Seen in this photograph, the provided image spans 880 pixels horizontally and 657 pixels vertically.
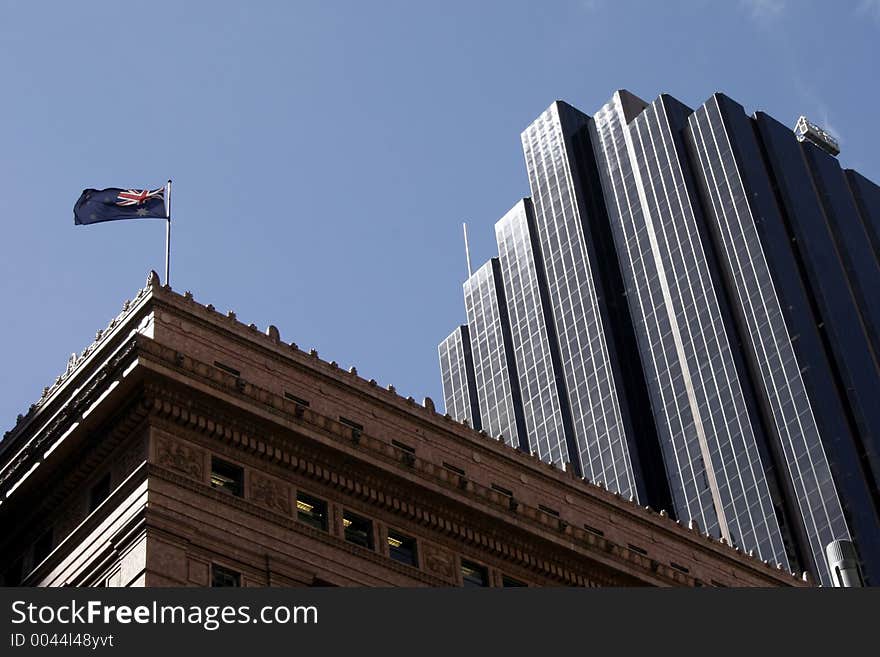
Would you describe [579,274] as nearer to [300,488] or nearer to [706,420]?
[706,420]

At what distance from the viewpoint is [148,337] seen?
67.6m

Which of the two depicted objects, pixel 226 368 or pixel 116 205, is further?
pixel 116 205

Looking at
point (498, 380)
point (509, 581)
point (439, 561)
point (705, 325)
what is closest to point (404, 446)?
point (439, 561)

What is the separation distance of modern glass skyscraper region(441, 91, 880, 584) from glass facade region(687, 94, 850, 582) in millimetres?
186

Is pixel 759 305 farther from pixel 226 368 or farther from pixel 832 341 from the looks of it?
pixel 226 368

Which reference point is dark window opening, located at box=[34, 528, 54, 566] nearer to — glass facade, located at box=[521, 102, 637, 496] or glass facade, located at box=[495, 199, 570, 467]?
glass facade, located at box=[521, 102, 637, 496]

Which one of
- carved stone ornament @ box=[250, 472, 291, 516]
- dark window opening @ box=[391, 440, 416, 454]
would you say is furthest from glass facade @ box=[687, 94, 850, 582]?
carved stone ornament @ box=[250, 472, 291, 516]

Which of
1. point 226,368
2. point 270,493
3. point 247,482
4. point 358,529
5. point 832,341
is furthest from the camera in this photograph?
point 832,341

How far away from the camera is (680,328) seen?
168 meters

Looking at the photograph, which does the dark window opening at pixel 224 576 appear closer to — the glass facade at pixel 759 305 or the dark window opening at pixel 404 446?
the dark window opening at pixel 404 446

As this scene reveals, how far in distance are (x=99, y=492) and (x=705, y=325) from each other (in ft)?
349

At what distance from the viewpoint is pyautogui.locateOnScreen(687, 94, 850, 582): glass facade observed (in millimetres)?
143125

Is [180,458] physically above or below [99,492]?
above

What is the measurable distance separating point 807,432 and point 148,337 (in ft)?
303
